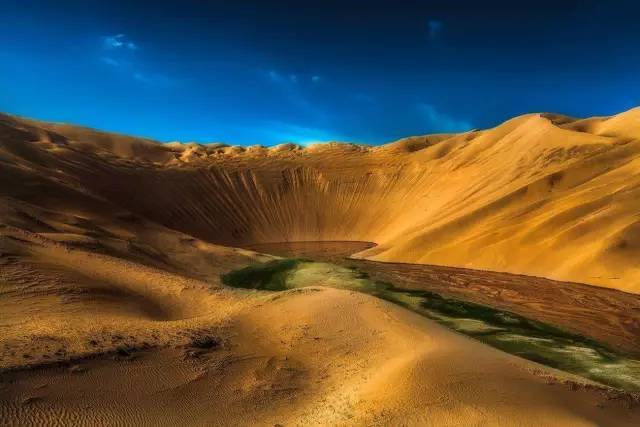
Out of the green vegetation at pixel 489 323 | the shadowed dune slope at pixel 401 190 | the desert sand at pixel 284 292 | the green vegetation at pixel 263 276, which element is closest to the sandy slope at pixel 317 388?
the desert sand at pixel 284 292

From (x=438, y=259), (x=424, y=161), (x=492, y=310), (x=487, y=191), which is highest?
(x=424, y=161)

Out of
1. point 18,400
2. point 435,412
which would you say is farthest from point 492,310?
point 18,400

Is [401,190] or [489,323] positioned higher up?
[401,190]

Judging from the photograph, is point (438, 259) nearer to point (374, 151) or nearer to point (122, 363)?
point (122, 363)

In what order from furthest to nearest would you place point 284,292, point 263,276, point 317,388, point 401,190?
point 401,190 < point 263,276 < point 284,292 < point 317,388

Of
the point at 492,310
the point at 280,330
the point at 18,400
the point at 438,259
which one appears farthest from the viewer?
the point at 438,259

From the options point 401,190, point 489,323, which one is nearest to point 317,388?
point 489,323

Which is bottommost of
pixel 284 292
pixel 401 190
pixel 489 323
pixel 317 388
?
pixel 317 388

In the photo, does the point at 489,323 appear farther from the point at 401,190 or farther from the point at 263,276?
the point at 401,190
